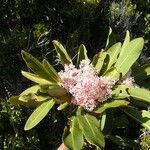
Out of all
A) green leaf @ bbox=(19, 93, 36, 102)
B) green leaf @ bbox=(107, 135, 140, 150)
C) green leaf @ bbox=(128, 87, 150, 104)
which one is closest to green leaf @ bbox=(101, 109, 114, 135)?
green leaf @ bbox=(107, 135, 140, 150)

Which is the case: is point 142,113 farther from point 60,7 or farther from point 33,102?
point 60,7

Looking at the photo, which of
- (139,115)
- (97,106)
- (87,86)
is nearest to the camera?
(87,86)

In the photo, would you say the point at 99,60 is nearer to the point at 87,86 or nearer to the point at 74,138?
the point at 87,86

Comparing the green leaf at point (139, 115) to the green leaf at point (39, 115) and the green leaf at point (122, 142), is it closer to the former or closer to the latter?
the green leaf at point (122, 142)

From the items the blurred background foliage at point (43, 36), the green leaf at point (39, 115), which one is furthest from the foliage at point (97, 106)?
the blurred background foliage at point (43, 36)

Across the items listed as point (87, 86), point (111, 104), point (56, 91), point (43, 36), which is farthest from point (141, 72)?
point (43, 36)
